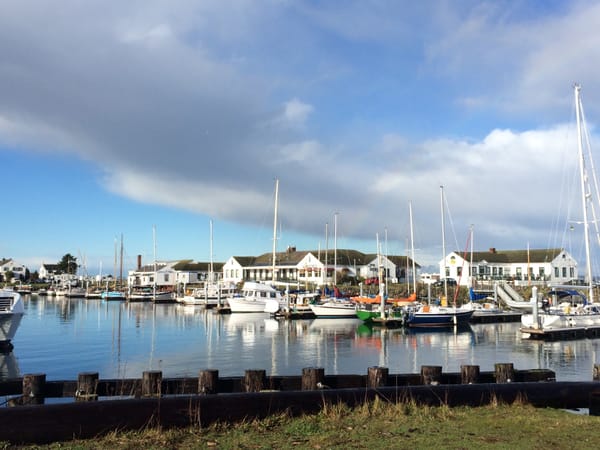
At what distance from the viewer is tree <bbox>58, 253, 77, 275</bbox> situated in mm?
172000

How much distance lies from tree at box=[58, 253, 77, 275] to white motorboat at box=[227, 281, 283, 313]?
115 m

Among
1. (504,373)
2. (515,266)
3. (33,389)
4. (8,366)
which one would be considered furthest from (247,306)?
(33,389)

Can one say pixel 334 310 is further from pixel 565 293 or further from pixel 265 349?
pixel 265 349

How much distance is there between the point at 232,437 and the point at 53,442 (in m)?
2.96

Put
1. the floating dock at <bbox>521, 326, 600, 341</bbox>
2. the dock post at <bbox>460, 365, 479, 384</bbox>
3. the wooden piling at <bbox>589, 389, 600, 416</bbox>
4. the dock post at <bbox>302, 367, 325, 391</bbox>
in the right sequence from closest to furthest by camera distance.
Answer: the wooden piling at <bbox>589, 389, 600, 416</bbox>
the dock post at <bbox>302, 367, 325, 391</bbox>
the dock post at <bbox>460, 365, 479, 384</bbox>
the floating dock at <bbox>521, 326, 600, 341</bbox>

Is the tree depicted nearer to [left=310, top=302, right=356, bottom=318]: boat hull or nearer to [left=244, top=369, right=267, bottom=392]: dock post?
[left=310, top=302, right=356, bottom=318]: boat hull

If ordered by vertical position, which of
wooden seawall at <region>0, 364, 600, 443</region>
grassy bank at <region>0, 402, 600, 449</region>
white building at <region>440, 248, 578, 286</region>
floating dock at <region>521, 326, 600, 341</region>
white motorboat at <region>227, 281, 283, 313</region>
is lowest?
floating dock at <region>521, 326, 600, 341</region>

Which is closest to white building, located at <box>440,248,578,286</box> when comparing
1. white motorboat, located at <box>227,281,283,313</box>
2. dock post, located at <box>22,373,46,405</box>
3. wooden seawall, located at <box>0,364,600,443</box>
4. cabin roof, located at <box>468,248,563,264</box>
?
cabin roof, located at <box>468,248,563,264</box>

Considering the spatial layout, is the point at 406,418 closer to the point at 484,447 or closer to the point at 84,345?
the point at 484,447

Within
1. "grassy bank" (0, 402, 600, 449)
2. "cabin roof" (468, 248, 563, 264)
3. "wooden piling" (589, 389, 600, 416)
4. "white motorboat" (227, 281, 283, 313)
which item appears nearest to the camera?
"grassy bank" (0, 402, 600, 449)

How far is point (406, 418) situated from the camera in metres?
10.6

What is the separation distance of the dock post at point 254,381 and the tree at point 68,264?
173192 mm

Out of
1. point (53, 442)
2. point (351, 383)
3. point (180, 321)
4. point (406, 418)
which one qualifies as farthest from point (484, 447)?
point (180, 321)

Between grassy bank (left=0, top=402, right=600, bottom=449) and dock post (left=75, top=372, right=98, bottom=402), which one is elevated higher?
dock post (left=75, top=372, right=98, bottom=402)
